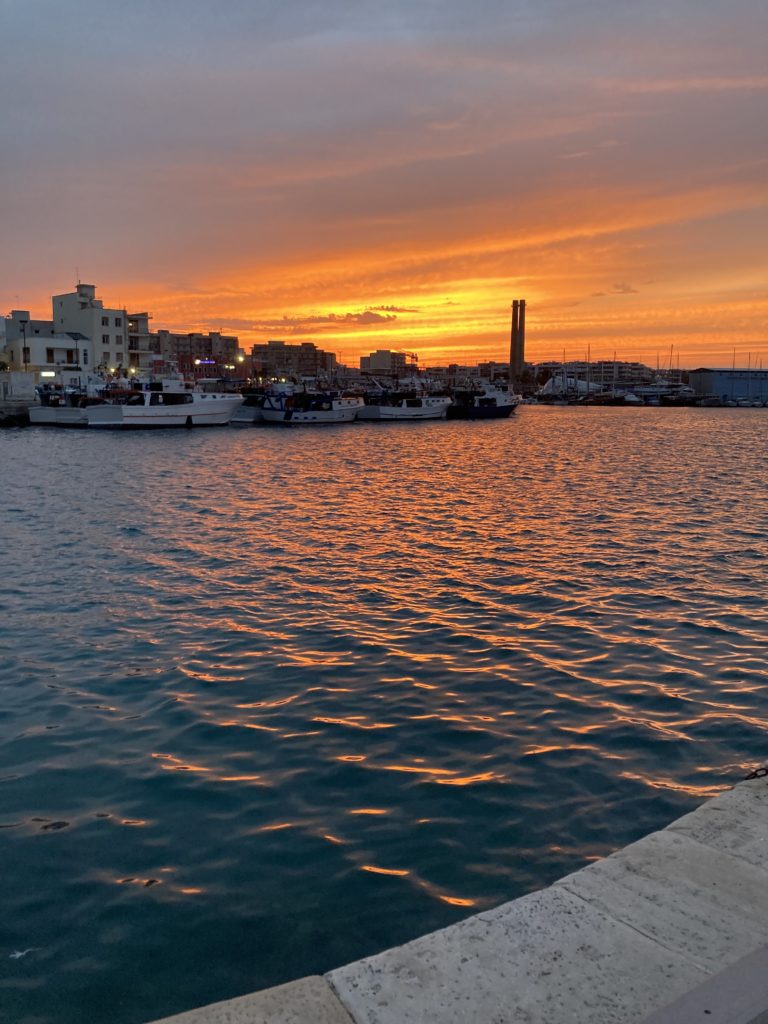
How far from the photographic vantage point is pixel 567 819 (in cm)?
586

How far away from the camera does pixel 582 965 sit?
10.7 feet

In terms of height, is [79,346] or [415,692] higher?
[79,346]

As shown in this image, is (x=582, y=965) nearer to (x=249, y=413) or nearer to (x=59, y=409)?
(x=59, y=409)

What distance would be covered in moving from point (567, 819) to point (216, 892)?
2.68 m

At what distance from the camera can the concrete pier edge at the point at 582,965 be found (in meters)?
2.98

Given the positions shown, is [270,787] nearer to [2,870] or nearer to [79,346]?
[2,870]

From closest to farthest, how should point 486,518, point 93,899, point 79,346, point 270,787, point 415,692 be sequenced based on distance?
1. point 93,899
2. point 270,787
3. point 415,692
4. point 486,518
5. point 79,346

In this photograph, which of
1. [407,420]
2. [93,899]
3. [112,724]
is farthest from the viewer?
[407,420]

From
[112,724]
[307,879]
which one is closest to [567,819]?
[307,879]

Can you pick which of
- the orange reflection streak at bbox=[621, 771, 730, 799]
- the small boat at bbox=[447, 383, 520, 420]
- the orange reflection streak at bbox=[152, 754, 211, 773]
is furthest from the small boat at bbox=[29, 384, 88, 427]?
the orange reflection streak at bbox=[621, 771, 730, 799]

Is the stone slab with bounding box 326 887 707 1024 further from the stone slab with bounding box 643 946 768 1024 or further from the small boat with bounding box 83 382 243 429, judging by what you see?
the small boat with bounding box 83 382 243 429

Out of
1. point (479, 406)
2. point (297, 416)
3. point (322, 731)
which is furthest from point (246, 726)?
point (479, 406)

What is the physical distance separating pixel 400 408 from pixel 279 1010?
89.4m

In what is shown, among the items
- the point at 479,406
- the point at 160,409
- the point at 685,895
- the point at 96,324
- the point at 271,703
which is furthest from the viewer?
the point at 96,324
